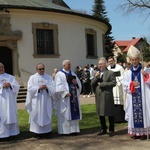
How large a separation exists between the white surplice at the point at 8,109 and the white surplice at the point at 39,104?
41 cm

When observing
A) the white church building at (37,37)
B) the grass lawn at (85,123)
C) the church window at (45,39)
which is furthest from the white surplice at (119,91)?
the church window at (45,39)

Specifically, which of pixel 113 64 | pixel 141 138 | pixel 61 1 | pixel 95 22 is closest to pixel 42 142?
pixel 141 138

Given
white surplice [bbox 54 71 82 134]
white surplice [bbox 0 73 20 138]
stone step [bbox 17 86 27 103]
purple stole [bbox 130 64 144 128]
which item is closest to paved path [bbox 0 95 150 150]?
white surplice [bbox 54 71 82 134]

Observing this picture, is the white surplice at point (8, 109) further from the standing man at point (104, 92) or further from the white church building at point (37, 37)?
the white church building at point (37, 37)

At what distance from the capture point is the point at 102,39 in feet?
84.7

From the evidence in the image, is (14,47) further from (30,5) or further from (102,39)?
(102,39)

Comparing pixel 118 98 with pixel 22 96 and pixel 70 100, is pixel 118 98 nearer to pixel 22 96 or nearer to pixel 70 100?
pixel 70 100

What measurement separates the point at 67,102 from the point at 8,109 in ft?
5.11

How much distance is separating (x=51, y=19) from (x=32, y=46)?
7.21 feet

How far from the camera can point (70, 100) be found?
29.4 feet

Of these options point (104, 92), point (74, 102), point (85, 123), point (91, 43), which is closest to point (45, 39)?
point (91, 43)

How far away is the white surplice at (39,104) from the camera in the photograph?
855cm

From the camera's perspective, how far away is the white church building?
1938cm

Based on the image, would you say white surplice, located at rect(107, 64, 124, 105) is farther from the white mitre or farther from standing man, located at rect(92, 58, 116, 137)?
the white mitre
